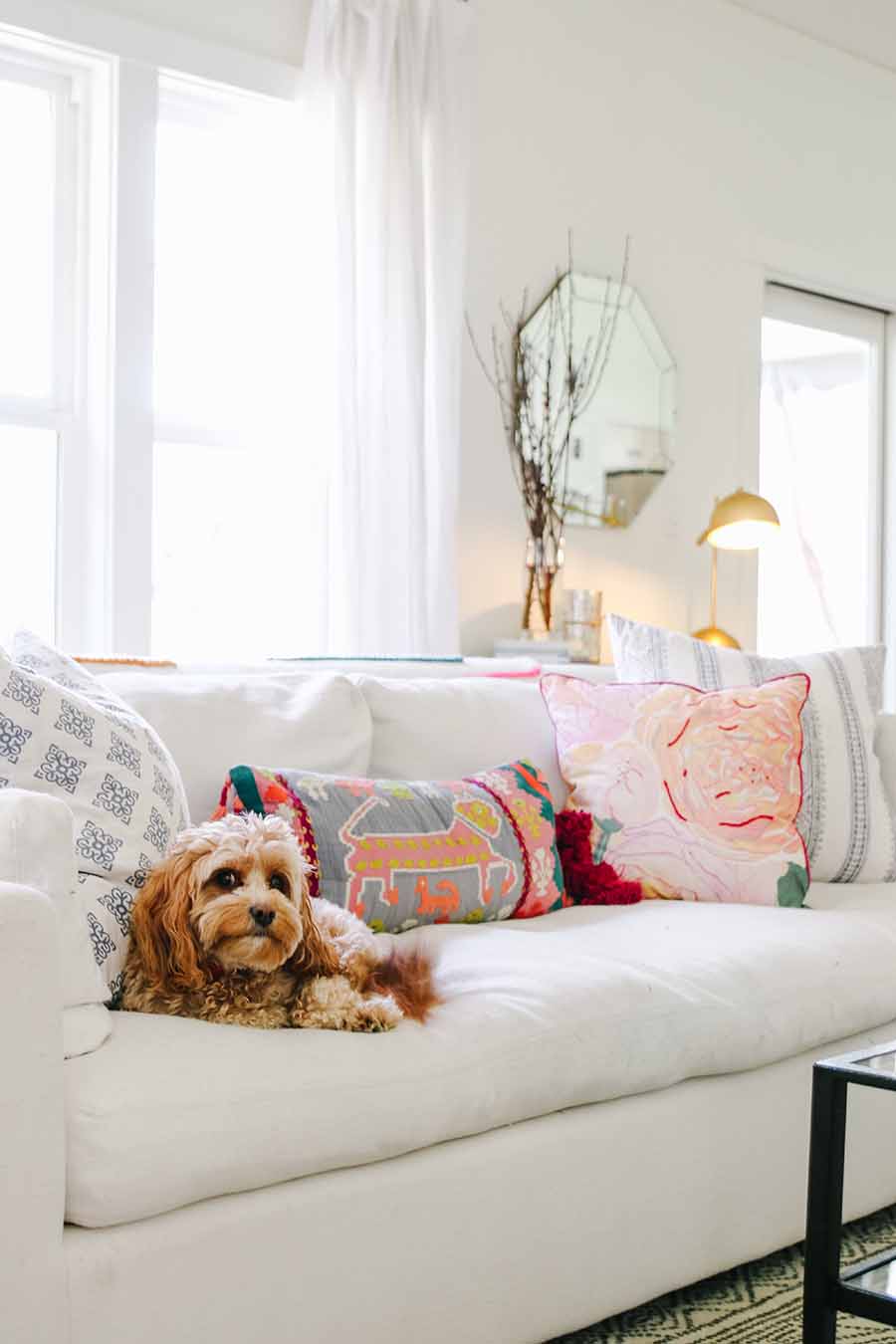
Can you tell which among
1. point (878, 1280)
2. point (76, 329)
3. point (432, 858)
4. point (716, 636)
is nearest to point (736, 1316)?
point (878, 1280)

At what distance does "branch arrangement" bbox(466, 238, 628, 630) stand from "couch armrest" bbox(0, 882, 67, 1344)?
3014 mm

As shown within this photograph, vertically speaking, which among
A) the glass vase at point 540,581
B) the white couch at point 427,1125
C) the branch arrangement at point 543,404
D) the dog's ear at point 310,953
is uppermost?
the branch arrangement at point 543,404

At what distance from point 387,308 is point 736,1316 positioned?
105 inches

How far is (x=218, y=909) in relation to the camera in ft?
5.63

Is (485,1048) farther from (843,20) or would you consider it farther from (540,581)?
(843,20)

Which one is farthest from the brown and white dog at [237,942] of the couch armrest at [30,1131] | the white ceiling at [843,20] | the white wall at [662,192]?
the white ceiling at [843,20]

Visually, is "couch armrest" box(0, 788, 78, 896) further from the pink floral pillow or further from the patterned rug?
the pink floral pillow

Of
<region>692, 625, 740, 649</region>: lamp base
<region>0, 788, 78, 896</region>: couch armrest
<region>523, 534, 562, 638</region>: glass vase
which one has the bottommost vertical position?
<region>0, 788, 78, 896</region>: couch armrest

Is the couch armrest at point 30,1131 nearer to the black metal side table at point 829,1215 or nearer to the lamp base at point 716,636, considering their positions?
the black metal side table at point 829,1215

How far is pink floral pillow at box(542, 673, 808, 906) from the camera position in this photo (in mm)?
2643

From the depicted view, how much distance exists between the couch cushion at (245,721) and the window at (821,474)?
3.23m

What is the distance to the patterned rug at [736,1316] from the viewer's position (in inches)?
78.0

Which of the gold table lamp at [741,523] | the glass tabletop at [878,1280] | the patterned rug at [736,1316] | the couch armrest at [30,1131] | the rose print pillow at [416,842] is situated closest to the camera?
the couch armrest at [30,1131]

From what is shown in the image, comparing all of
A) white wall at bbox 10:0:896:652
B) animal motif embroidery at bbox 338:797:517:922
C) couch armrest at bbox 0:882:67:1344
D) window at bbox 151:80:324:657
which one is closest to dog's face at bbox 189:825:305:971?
couch armrest at bbox 0:882:67:1344
